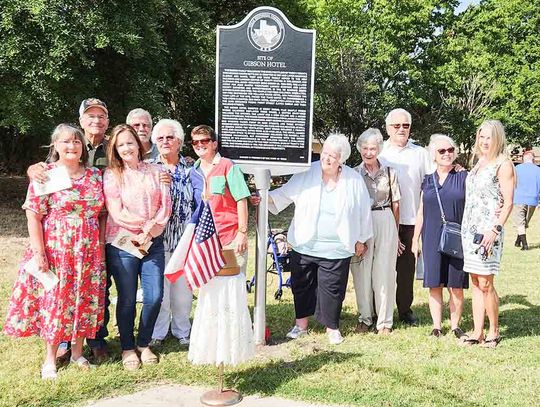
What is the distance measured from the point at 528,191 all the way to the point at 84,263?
11.1m

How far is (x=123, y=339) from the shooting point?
4957 millimetres

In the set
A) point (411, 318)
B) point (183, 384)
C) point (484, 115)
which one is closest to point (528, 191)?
point (411, 318)

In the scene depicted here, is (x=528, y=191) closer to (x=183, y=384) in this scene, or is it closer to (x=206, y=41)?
(x=206, y=41)

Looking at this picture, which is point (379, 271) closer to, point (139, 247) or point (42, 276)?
point (139, 247)

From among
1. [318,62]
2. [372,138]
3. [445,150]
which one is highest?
[318,62]

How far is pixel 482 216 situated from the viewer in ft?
17.4

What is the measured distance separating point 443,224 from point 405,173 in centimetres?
70

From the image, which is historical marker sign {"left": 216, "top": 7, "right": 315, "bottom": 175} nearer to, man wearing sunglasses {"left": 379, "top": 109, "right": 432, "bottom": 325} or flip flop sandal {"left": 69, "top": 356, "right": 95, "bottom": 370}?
man wearing sunglasses {"left": 379, "top": 109, "right": 432, "bottom": 325}

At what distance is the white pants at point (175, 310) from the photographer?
18.1 ft

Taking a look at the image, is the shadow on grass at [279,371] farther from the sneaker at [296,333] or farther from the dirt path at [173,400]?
the sneaker at [296,333]

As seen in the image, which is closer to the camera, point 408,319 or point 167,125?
point 167,125

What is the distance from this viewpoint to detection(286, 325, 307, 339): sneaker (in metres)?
5.76

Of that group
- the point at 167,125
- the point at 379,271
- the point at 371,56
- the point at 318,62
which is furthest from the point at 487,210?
the point at 371,56

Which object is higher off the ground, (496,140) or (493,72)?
(493,72)
